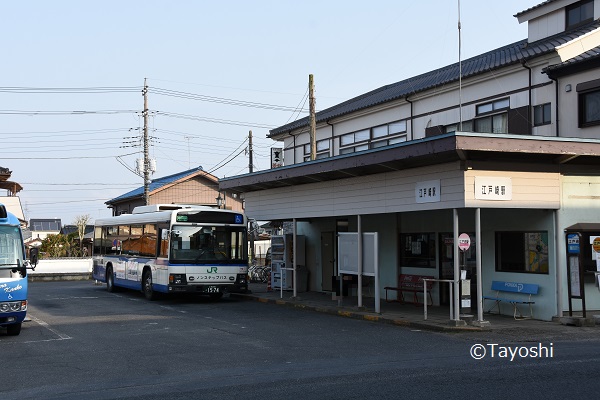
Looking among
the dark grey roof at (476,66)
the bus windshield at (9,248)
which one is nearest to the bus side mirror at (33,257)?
the bus windshield at (9,248)

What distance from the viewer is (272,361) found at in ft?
35.9

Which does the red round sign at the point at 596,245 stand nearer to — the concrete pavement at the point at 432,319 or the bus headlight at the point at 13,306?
the concrete pavement at the point at 432,319

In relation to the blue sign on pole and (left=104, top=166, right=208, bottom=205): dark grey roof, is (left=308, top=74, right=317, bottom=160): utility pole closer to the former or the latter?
the blue sign on pole

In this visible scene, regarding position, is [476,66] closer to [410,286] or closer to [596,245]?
[410,286]

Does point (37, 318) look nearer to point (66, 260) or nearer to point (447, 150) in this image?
point (447, 150)

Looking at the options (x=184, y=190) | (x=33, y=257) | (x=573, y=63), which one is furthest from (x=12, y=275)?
(x=184, y=190)

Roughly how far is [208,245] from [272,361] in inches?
424

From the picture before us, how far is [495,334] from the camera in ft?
45.7

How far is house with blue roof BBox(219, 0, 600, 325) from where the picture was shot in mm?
15039

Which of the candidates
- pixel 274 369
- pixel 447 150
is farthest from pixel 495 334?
pixel 274 369

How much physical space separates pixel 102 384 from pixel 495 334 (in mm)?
8285

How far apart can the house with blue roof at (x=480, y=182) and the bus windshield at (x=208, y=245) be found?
191 cm

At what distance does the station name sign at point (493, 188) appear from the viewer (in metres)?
14.8

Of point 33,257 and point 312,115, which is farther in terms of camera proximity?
point 312,115
